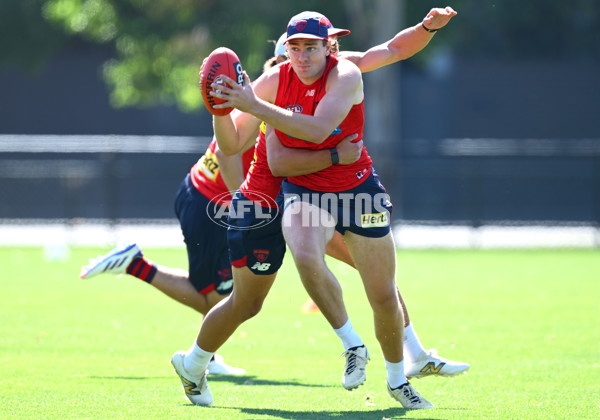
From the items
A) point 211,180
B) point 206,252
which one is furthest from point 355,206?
point 211,180

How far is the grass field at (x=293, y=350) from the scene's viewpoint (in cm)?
568

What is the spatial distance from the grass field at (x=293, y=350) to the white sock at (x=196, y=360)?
0.25 metres

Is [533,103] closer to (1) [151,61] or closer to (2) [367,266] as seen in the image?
(1) [151,61]

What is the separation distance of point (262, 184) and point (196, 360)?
114 cm

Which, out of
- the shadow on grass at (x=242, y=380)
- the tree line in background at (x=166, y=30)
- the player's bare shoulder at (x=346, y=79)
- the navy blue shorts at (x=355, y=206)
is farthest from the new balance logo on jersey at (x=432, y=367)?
the tree line in background at (x=166, y=30)

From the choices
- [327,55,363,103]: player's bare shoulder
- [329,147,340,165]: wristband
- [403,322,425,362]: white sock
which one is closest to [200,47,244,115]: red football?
[327,55,363,103]: player's bare shoulder

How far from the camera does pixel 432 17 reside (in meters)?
6.35

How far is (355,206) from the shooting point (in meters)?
5.52

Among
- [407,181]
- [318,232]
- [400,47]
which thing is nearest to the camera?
[318,232]

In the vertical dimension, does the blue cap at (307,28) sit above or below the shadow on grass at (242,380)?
above

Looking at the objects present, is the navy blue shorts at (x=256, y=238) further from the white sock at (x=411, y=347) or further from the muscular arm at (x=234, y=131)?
the white sock at (x=411, y=347)

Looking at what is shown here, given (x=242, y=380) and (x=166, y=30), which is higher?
(x=166, y=30)

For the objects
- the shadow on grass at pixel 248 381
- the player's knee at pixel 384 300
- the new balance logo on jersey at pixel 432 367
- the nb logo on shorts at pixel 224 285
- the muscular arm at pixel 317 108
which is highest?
the muscular arm at pixel 317 108

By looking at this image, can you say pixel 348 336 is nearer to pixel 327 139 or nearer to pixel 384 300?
pixel 384 300
